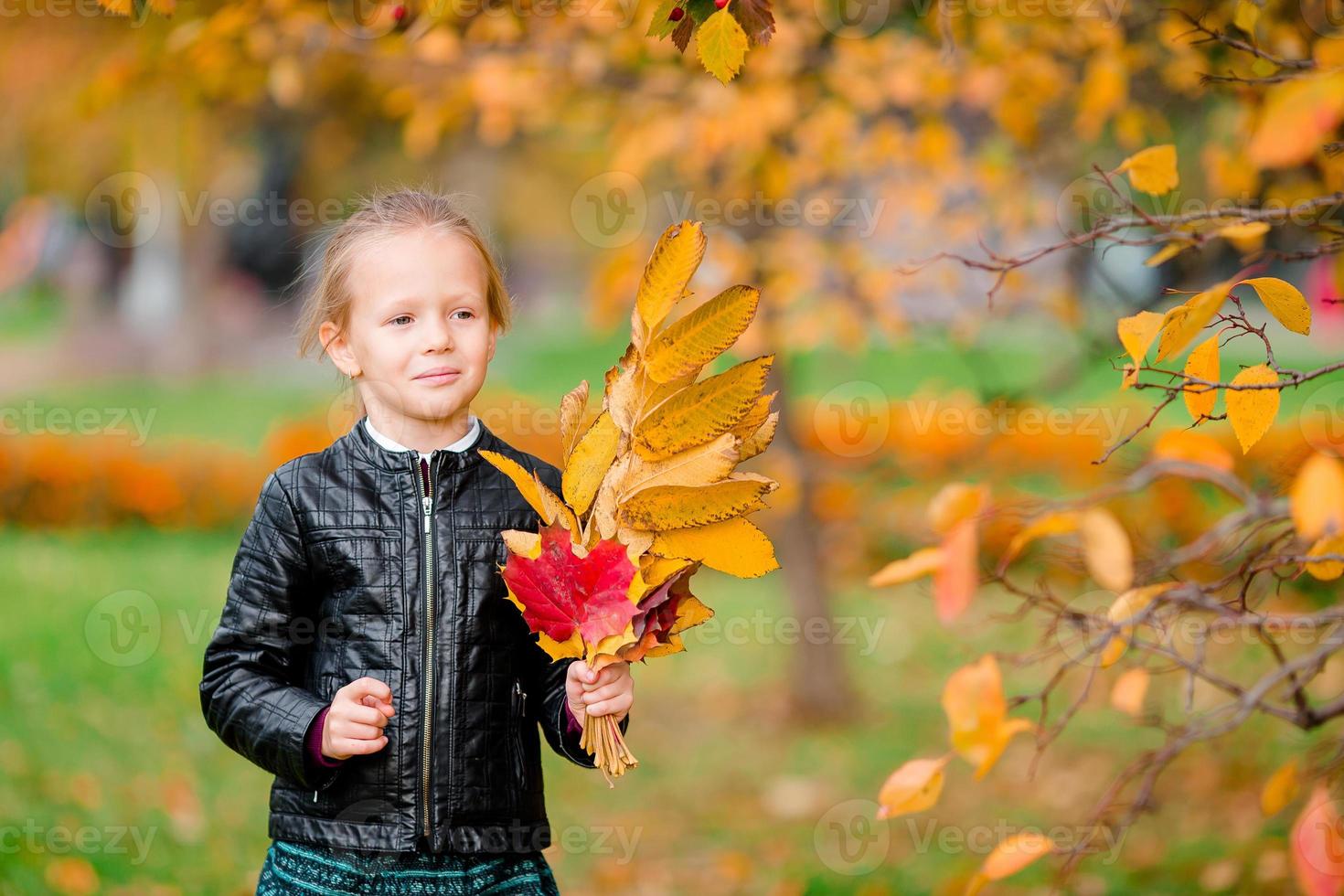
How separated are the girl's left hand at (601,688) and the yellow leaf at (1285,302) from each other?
878 millimetres

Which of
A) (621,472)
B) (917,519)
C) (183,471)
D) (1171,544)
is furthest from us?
(183,471)

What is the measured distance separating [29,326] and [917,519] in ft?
34.8

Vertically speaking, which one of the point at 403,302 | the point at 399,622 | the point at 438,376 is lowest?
the point at 399,622

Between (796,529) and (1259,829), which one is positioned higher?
(796,529)

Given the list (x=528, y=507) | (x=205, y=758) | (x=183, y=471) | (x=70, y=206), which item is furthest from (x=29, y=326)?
(x=528, y=507)

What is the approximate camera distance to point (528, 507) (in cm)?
176

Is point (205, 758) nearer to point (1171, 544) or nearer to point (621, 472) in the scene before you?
point (621, 472)

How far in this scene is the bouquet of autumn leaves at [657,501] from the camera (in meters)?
1.54

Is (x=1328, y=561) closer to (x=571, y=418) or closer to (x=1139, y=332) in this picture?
(x=1139, y=332)

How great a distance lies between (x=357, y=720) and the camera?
1.58 metres

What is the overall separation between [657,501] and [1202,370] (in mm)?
675

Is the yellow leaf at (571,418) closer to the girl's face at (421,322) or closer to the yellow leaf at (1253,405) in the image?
the girl's face at (421,322)

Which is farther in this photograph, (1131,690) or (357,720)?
(1131,690)

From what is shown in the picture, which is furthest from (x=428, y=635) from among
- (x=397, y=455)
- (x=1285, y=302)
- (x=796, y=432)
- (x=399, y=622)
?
(x=796, y=432)
